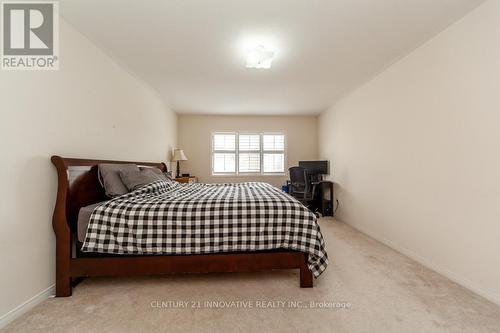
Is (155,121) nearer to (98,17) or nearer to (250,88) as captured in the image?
(250,88)

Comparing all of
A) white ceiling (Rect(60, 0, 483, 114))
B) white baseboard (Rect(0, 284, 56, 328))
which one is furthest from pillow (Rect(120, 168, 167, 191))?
white ceiling (Rect(60, 0, 483, 114))

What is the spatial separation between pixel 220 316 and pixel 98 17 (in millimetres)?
2591

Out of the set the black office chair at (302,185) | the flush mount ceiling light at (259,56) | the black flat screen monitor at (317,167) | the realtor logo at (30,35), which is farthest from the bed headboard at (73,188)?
the black flat screen monitor at (317,167)

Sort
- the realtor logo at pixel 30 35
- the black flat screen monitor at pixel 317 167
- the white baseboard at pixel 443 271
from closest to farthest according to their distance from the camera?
the realtor logo at pixel 30 35
the white baseboard at pixel 443 271
the black flat screen monitor at pixel 317 167

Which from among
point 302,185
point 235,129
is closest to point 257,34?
point 302,185

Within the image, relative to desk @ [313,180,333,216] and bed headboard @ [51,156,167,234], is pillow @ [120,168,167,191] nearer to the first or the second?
bed headboard @ [51,156,167,234]

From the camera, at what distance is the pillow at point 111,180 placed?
206cm

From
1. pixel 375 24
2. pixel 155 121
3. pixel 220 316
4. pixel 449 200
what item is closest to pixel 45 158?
pixel 220 316

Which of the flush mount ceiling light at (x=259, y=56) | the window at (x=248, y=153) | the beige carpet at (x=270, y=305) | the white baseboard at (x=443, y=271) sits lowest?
the beige carpet at (x=270, y=305)

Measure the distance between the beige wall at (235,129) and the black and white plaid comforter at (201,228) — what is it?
352 cm

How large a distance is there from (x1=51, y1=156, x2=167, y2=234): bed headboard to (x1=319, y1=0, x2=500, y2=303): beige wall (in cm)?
327

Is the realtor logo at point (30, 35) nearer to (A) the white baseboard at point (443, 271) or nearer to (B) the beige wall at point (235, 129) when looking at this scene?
(B) the beige wall at point (235, 129)

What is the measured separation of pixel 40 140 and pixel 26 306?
1.19m

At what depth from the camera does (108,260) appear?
5.65 ft
